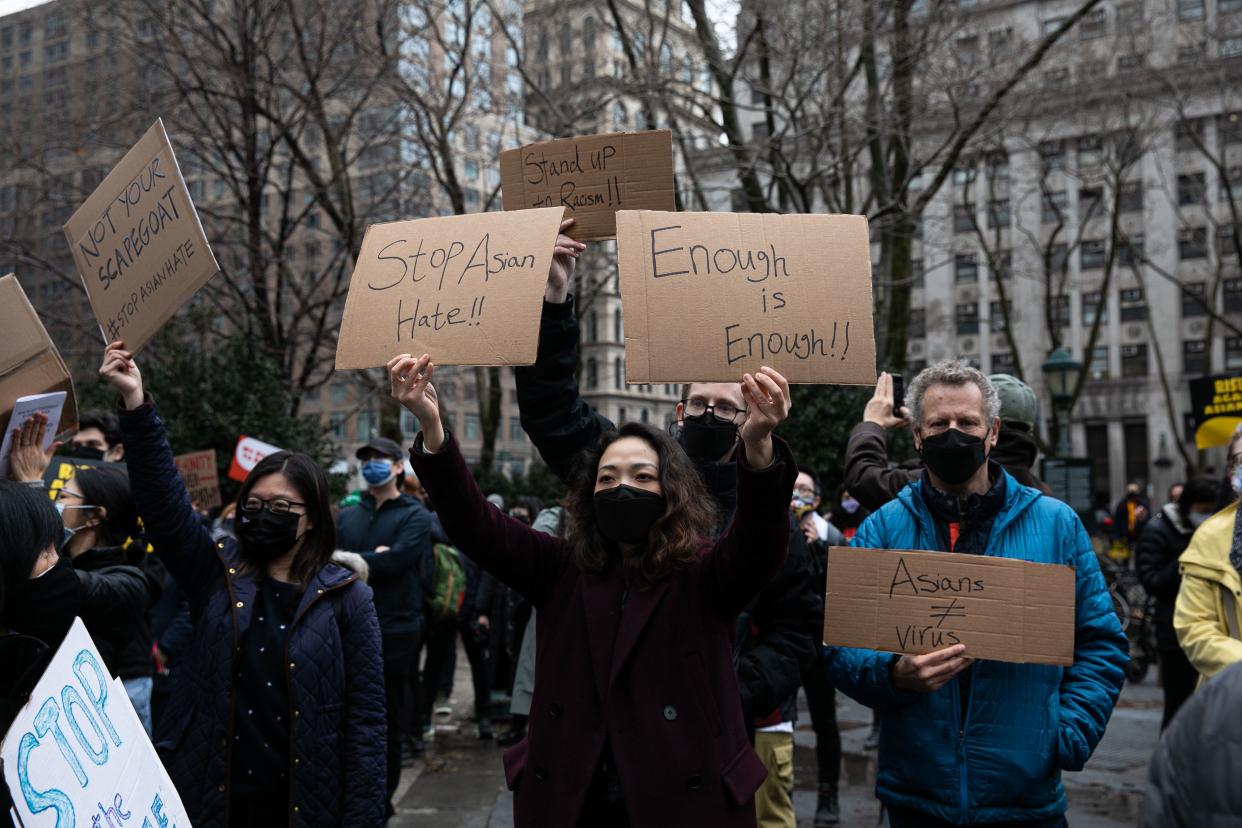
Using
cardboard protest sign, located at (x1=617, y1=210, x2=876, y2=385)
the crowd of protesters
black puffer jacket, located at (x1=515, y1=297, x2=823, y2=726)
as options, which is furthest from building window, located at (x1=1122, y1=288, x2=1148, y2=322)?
cardboard protest sign, located at (x1=617, y1=210, x2=876, y2=385)

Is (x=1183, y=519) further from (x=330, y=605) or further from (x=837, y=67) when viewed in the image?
(x=837, y=67)

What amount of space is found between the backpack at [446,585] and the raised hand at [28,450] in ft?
18.5

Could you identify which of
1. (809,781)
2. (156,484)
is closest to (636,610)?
(156,484)

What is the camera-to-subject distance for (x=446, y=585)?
935 cm

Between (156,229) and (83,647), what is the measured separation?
1844 mm

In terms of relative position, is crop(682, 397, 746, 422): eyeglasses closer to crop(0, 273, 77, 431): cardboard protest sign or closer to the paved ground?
crop(0, 273, 77, 431): cardboard protest sign

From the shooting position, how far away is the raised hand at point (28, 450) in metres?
3.48

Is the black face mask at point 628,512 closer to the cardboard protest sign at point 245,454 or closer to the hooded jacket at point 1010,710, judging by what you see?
the hooded jacket at point 1010,710

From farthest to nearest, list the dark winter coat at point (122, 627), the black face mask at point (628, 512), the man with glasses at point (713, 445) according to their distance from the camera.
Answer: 1. the dark winter coat at point (122, 627)
2. the man with glasses at point (713, 445)
3. the black face mask at point (628, 512)

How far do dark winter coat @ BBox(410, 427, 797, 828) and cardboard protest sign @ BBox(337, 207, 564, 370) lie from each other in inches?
11.4

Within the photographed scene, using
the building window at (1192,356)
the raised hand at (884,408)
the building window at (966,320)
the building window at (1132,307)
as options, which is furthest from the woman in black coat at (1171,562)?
the building window at (1192,356)

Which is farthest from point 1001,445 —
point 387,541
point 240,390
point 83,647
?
point 240,390

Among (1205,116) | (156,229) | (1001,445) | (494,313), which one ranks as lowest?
(1001,445)

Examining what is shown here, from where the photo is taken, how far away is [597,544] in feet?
10.5
